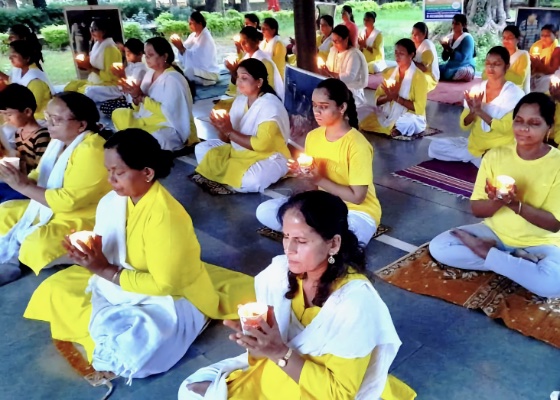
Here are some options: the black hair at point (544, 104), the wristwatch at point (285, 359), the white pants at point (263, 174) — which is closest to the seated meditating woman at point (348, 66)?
the white pants at point (263, 174)

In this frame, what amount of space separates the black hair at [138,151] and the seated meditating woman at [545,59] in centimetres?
653

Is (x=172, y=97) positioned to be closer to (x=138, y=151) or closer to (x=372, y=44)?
(x=138, y=151)

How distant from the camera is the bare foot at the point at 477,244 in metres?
3.50

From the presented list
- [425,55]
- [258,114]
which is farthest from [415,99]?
[258,114]

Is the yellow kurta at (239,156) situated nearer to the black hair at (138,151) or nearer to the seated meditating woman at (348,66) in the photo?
the black hair at (138,151)

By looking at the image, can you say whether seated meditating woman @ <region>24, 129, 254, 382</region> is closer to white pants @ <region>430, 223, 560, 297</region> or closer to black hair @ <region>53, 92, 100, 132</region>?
black hair @ <region>53, 92, 100, 132</region>

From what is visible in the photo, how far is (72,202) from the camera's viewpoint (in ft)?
11.5

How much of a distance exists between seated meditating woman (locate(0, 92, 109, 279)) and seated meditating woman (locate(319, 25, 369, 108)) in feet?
14.8

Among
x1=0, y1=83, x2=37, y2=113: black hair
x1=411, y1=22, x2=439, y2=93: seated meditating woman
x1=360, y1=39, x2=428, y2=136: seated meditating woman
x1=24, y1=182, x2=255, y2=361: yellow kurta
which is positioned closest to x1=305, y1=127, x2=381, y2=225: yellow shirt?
x1=24, y1=182, x2=255, y2=361: yellow kurta

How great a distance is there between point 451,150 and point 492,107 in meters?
0.65

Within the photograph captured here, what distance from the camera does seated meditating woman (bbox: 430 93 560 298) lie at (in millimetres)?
3186

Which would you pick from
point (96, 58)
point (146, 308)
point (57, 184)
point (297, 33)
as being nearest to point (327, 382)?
point (146, 308)

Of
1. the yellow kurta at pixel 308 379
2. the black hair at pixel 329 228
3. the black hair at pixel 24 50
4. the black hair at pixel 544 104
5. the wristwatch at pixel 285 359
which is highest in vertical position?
the black hair at pixel 24 50

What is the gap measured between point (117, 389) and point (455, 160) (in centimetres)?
404
